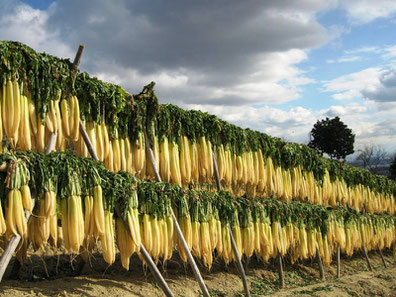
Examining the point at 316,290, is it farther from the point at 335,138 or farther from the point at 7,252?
the point at 335,138

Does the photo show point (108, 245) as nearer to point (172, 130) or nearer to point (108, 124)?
point (108, 124)

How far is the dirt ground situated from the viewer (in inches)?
181

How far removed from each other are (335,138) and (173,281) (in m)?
26.9

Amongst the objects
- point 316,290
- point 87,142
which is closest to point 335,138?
point 316,290

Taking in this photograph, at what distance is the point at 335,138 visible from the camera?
29922 millimetres

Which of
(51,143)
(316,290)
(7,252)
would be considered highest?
(51,143)

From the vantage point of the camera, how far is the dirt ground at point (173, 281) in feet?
15.1

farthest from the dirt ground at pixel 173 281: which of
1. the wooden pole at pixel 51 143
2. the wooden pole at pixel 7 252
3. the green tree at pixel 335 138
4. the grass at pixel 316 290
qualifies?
the green tree at pixel 335 138

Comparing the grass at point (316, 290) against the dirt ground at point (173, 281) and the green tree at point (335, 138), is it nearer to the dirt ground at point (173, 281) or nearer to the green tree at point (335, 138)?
the dirt ground at point (173, 281)

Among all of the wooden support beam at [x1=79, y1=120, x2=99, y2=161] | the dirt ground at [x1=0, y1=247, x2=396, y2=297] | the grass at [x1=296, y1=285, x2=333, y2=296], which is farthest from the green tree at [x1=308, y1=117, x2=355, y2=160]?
the wooden support beam at [x1=79, y1=120, x2=99, y2=161]

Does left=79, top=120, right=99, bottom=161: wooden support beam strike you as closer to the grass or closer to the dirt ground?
the dirt ground

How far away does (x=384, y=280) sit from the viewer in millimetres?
8133

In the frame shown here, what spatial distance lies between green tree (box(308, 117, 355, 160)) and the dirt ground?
21519mm

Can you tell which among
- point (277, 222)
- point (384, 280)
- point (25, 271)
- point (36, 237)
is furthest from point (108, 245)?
point (384, 280)
